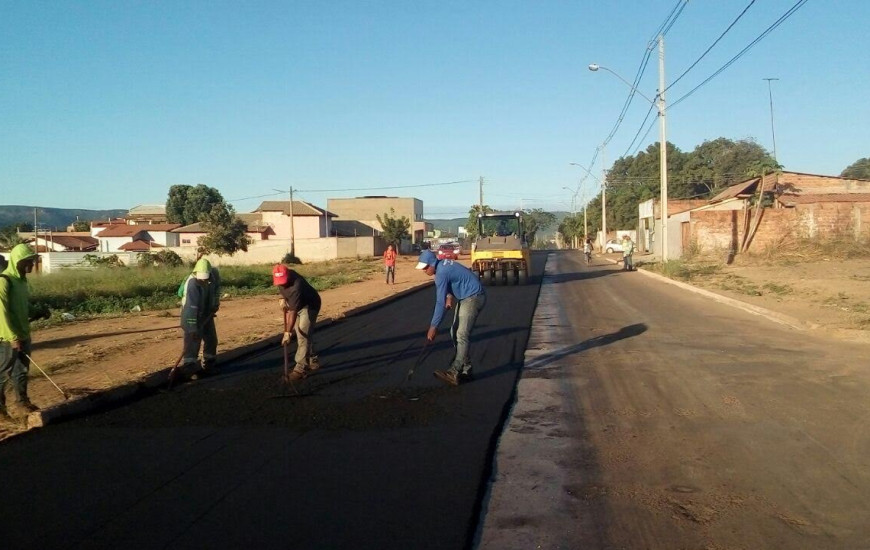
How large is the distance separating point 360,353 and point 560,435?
17.3 feet

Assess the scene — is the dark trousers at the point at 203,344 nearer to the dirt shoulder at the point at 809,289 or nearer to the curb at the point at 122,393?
the curb at the point at 122,393

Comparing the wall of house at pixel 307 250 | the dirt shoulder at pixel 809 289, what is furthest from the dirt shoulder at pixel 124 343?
the wall of house at pixel 307 250

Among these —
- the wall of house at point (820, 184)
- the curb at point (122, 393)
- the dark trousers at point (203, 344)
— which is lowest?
the curb at point (122, 393)

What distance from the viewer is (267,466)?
5.72 m

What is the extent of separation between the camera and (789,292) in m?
20.1

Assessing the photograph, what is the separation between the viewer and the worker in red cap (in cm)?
897

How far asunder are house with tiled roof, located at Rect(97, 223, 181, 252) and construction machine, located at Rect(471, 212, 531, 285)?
5242 centimetres

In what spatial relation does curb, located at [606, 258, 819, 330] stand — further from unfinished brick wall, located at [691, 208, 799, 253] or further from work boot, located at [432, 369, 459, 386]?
unfinished brick wall, located at [691, 208, 799, 253]

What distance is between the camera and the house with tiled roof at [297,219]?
7300 cm

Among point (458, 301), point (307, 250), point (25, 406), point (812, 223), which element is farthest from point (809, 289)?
point (307, 250)

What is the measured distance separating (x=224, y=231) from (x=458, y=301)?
5015 cm

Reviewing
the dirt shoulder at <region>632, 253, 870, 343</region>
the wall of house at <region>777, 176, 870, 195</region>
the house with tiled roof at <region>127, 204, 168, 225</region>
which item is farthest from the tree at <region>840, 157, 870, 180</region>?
the house with tiled roof at <region>127, 204, 168, 225</region>

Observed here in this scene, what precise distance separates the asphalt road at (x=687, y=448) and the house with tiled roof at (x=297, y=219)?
6278cm

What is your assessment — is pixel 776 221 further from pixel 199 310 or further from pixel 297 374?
pixel 199 310
